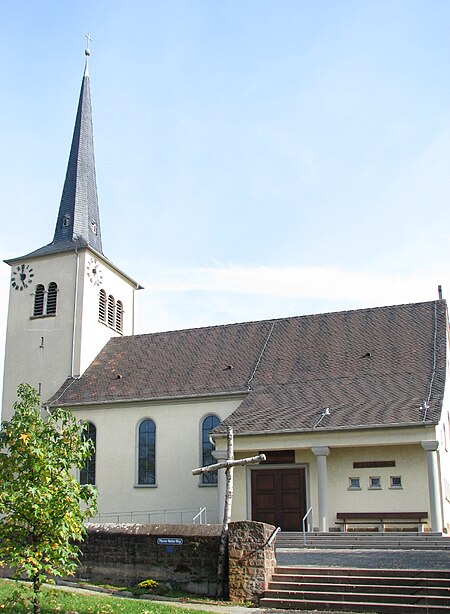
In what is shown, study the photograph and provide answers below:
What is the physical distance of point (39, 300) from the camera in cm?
3547

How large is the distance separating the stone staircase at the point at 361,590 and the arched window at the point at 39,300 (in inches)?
942

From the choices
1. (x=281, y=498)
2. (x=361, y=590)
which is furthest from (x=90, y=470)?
(x=361, y=590)

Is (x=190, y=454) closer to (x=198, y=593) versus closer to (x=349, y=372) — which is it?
(x=349, y=372)

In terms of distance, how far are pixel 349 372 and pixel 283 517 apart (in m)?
6.06

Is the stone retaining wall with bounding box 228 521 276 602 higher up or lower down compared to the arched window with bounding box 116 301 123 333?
lower down

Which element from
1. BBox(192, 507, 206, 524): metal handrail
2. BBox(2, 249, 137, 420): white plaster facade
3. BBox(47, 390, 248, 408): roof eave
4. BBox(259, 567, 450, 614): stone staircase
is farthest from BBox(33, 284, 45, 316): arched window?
BBox(259, 567, 450, 614): stone staircase

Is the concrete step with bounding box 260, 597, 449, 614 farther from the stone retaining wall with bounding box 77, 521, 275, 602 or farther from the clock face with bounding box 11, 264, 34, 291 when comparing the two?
the clock face with bounding box 11, 264, 34, 291

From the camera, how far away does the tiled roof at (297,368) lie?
2452 centimetres

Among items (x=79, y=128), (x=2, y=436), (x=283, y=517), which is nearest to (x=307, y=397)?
(x=283, y=517)

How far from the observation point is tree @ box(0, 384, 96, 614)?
10.7 meters

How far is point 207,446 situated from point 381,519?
808 centimetres

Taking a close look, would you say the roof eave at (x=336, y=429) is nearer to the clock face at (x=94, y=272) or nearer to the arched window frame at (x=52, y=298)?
the clock face at (x=94, y=272)

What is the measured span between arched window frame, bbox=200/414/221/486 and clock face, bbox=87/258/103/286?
10436mm

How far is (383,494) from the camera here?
2309cm
